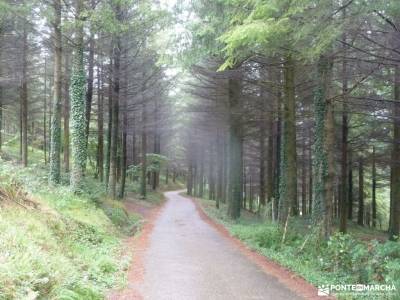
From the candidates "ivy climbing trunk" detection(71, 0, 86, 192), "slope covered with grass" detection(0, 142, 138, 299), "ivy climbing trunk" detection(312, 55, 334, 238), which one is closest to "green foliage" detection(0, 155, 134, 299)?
"slope covered with grass" detection(0, 142, 138, 299)

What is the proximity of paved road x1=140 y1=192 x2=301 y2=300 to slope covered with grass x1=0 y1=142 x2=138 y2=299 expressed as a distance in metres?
0.82

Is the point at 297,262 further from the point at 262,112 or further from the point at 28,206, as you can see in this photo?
the point at 262,112

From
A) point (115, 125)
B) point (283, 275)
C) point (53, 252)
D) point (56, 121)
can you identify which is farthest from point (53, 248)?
point (115, 125)

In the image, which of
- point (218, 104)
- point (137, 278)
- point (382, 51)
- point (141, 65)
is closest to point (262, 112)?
point (218, 104)

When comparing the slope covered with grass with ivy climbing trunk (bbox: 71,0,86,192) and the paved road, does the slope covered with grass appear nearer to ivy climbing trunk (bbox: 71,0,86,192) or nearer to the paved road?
the paved road

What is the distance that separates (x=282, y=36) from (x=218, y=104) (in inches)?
552

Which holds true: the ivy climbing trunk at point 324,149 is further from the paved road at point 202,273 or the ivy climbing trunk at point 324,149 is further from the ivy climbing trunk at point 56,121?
the ivy climbing trunk at point 56,121

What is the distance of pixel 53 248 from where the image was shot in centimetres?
→ 724

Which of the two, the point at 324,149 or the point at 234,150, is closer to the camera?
the point at 324,149

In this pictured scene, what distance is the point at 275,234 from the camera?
11.9 m

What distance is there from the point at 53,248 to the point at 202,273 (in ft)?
10.5

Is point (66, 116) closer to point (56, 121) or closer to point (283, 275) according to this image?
point (56, 121)

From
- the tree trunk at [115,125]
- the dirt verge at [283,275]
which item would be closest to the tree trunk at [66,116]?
the tree trunk at [115,125]

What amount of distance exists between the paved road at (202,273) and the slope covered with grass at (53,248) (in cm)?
82
